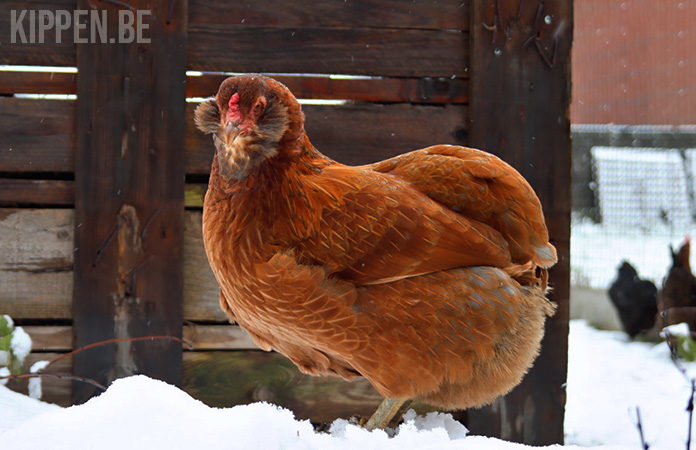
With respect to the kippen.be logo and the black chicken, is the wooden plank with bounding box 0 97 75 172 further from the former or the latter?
the black chicken

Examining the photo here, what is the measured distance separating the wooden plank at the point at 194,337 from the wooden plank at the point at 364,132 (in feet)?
1.72

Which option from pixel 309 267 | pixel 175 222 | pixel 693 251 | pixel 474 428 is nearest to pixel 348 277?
pixel 309 267

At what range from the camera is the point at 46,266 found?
1.92m

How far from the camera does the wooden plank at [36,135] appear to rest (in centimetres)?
188

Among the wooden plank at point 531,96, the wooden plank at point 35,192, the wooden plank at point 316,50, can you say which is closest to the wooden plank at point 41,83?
the wooden plank at point 35,192

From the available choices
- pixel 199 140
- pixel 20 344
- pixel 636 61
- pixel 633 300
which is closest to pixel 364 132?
pixel 199 140

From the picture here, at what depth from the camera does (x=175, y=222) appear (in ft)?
6.24

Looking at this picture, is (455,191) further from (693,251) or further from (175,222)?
(693,251)

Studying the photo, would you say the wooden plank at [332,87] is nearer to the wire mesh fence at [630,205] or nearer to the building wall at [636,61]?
the wire mesh fence at [630,205]

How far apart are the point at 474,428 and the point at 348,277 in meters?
1.10

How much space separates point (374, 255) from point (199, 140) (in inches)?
38.7

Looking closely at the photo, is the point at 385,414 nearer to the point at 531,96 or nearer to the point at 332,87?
the point at 332,87

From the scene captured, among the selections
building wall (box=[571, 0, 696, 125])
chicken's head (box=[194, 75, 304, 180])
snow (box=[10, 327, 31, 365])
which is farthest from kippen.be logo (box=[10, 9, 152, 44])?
building wall (box=[571, 0, 696, 125])

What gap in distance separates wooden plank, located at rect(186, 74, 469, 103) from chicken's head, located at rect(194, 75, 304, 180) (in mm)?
878
